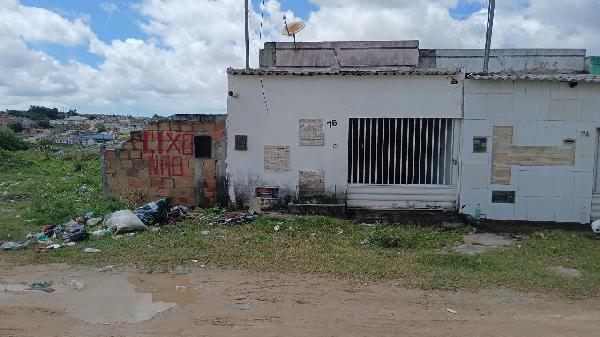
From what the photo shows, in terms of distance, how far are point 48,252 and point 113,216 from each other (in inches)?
59.4

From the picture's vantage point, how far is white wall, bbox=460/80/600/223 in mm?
9547

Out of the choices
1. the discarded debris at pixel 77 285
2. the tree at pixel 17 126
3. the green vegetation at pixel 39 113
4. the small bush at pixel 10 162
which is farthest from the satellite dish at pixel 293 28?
the green vegetation at pixel 39 113

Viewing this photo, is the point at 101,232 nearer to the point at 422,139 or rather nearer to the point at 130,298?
the point at 130,298

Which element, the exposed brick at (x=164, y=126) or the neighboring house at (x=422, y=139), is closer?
the neighboring house at (x=422, y=139)

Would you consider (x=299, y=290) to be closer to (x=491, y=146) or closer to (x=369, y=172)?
(x=369, y=172)

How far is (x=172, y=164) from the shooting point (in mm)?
10617

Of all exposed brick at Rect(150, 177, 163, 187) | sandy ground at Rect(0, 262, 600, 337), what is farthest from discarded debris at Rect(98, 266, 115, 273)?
exposed brick at Rect(150, 177, 163, 187)

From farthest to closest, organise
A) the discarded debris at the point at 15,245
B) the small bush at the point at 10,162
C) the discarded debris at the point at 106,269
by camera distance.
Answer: the small bush at the point at 10,162 < the discarded debris at the point at 15,245 < the discarded debris at the point at 106,269

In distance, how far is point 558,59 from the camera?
14.6m

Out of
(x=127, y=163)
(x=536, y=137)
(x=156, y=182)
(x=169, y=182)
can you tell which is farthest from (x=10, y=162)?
(x=536, y=137)

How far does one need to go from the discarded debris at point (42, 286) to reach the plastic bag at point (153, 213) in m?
3.01

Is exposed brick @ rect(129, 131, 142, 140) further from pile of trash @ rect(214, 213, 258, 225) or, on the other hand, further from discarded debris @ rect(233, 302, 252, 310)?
discarded debris @ rect(233, 302, 252, 310)

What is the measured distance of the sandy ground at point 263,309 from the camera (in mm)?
4766

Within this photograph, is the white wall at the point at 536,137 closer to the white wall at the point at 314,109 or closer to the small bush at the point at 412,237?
the white wall at the point at 314,109
